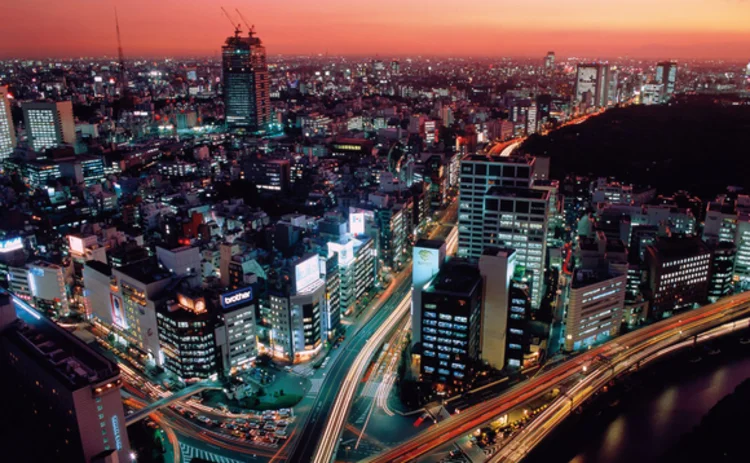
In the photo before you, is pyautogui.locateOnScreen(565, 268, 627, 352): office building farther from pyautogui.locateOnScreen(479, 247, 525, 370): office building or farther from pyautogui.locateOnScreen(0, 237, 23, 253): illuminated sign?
pyautogui.locateOnScreen(0, 237, 23, 253): illuminated sign

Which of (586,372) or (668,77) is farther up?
(668,77)

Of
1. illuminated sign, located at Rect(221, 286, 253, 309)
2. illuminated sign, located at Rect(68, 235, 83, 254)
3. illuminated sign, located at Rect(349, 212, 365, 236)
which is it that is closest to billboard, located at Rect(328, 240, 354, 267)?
illuminated sign, located at Rect(349, 212, 365, 236)

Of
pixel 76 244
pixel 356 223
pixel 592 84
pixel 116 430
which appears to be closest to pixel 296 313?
pixel 116 430

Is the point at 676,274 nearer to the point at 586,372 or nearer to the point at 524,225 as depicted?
the point at 524,225

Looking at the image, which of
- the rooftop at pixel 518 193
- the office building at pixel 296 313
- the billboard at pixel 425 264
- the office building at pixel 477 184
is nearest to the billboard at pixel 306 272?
the office building at pixel 296 313

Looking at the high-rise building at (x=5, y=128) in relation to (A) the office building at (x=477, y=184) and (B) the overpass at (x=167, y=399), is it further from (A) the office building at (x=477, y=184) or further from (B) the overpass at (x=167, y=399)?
(A) the office building at (x=477, y=184)
